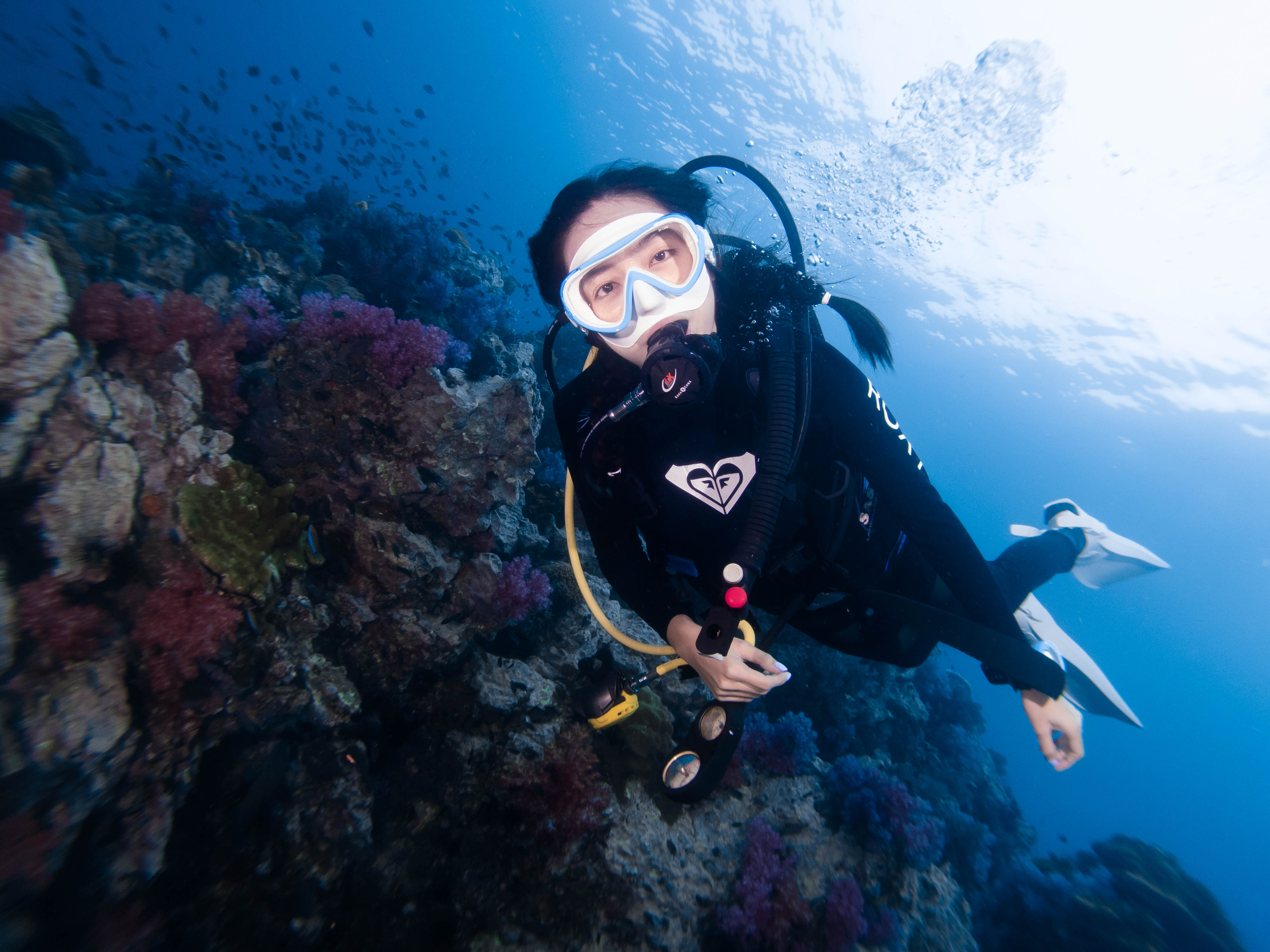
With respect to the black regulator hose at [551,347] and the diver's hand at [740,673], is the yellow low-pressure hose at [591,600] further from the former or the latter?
the black regulator hose at [551,347]

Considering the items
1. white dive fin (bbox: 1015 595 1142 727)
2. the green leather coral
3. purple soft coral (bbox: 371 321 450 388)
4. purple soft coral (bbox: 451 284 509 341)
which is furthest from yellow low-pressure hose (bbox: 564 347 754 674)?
purple soft coral (bbox: 451 284 509 341)

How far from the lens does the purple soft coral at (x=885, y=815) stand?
454 centimetres

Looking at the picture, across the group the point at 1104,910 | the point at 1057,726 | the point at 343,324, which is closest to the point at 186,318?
the point at 343,324

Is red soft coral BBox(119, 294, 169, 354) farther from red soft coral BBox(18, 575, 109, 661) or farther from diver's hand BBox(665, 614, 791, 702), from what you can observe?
diver's hand BBox(665, 614, 791, 702)

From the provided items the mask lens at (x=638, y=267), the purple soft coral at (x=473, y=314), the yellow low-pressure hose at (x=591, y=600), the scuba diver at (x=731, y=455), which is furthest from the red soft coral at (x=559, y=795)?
the purple soft coral at (x=473, y=314)

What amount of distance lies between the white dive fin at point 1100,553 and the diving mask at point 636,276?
5397 millimetres

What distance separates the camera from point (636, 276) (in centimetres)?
230

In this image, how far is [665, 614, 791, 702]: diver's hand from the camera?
5.85 ft

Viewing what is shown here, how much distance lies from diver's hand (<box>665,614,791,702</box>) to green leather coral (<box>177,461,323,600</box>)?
2967 mm

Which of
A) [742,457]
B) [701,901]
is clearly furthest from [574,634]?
[742,457]

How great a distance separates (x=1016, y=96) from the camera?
16.8m

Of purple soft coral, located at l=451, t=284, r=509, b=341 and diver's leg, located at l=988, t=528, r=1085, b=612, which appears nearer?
diver's leg, located at l=988, t=528, r=1085, b=612

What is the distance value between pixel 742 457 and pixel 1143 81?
25.0 metres

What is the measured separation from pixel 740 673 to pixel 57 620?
3616 millimetres
